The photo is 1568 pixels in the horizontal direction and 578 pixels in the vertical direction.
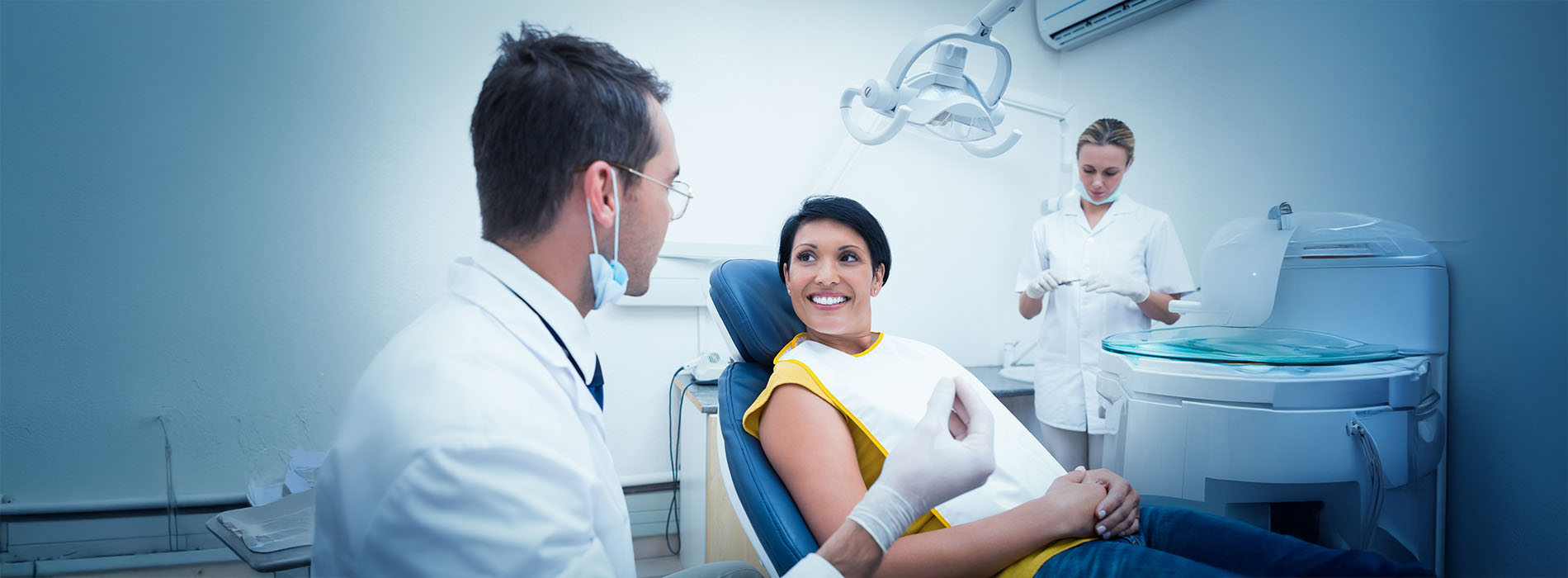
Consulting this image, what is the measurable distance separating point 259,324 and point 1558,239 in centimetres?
285

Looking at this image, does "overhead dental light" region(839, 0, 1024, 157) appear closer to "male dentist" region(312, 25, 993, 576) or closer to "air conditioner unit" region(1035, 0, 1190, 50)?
"male dentist" region(312, 25, 993, 576)

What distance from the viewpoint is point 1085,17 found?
2.25 metres

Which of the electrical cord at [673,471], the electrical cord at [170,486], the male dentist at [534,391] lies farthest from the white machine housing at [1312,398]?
the electrical cord at [170,486]

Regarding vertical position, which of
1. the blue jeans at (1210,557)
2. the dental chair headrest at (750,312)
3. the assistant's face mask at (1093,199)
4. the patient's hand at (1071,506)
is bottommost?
the blue jeans at (1210,557)

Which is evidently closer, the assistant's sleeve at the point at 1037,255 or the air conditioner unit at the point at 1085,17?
the assistant's sleeve at the point at 1037,255

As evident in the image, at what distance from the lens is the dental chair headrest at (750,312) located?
3.76ft

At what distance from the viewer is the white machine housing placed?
34.6 inches

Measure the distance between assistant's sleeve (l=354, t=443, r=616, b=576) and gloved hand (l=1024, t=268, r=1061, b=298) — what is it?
142cm

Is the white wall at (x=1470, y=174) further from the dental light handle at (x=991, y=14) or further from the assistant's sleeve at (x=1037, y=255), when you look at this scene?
the dental light handle at (x=991, y=14)

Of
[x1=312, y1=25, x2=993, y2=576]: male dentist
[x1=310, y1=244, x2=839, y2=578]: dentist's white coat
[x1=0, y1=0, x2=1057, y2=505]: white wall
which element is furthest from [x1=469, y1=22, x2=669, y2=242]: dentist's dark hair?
[x1=0, y1=0, x2=1057, y2=505]: white wall

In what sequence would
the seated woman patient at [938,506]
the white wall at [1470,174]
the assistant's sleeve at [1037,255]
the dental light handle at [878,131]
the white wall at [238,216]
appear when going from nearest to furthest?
the seated woman patient at [938,506] < the white wall at [1470,174] < the dental light handle at [878,131] < the white wall at [238,216] < the assistant's sleeve at [1037,255]

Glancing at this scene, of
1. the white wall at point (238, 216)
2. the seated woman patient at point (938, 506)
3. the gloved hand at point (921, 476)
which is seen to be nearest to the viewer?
the gloved hand at point (921, 476)

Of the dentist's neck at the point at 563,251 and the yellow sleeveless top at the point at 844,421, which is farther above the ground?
the dentist's neck at the point at 563,251

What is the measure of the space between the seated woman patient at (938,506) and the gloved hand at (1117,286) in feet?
1.99
